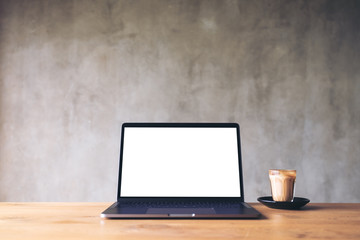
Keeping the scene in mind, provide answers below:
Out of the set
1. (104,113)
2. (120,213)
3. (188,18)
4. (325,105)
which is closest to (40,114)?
(104,113)

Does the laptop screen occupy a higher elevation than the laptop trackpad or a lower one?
higher

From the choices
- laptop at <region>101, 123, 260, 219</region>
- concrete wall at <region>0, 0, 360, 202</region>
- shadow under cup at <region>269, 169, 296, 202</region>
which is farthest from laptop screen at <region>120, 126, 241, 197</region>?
concrete wall at <region>0, 0, 360, 202</region>

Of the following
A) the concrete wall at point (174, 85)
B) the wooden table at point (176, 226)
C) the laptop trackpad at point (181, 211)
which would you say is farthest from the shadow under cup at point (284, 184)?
the concrete wall at point (174, 85)

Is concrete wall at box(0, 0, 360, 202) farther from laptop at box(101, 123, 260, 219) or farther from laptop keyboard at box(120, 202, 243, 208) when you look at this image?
laptop keyboard at box(120, 202, 243, 208)

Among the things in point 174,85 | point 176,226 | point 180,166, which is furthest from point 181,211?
point 174,85

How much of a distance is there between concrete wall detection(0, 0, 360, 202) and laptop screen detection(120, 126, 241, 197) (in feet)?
3.66

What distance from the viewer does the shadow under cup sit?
104 centimetres

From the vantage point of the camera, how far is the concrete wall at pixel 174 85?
2268 mm

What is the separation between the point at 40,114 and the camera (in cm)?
231

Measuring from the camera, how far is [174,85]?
2311 mm

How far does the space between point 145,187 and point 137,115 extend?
1.24 m

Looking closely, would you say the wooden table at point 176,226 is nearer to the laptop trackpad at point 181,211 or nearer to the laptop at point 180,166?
the laptop trackpad at point 181,211

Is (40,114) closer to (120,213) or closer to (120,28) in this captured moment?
(120,28)

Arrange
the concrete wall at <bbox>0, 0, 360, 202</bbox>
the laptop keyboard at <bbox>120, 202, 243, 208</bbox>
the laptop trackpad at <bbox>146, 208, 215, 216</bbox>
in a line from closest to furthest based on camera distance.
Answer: the laptop trackpad at <bbox>146, 208, 215, 216</bbox>
the laptop keyboard at <bbox>120, 202, 243, 208</bbox>
the concrete wall at <bbox>0, 0, 360, 202</bbox>
